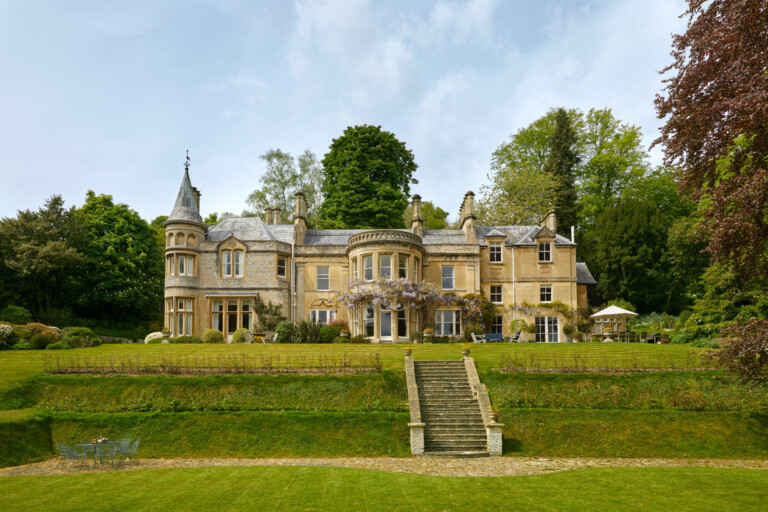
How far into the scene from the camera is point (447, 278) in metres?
37.6

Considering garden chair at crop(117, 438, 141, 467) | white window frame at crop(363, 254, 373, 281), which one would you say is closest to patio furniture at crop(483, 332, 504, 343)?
white window frame at crop(363, 254, 373, 281)

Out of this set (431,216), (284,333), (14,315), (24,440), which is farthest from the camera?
(431,216)

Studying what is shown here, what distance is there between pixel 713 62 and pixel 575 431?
11332mm

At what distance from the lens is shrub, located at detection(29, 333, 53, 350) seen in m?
29.0

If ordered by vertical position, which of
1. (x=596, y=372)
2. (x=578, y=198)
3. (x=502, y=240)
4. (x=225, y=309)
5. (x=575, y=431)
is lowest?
(x=575, y=431)

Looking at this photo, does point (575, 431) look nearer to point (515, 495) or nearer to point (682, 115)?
point (515, 495)

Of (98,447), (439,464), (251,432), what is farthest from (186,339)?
(439,464)

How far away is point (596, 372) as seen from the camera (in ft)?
69.9

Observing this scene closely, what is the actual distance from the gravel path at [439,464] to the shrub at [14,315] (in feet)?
66.4

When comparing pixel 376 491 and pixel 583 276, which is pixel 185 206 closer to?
pixel 583 276

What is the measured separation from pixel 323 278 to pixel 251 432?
20.1 m

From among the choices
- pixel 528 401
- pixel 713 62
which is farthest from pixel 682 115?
pixel 528 401

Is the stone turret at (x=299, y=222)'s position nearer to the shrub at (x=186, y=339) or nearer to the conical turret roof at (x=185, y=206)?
the conical turret roof at (x=185, y=206)

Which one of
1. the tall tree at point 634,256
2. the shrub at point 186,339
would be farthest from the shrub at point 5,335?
the tall tree at point 634,256
